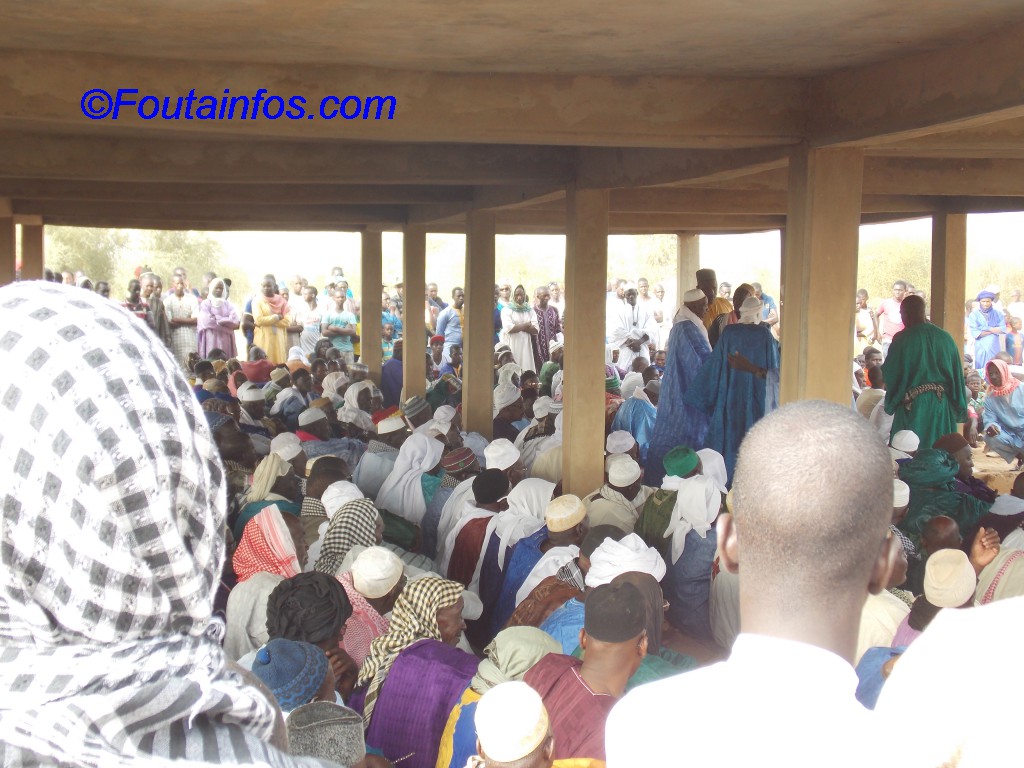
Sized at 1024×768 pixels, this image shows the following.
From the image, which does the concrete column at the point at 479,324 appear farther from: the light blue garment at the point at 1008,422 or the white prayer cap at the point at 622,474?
the light blue garment at the point at 1008,422

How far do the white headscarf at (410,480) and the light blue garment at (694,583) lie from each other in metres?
2.01

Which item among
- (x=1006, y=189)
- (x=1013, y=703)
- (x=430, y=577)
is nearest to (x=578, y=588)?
(x=430, y=577)

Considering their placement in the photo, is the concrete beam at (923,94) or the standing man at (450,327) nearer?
the concrete beam at (923,94)

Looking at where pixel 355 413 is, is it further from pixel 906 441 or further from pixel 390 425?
pixel 906 441

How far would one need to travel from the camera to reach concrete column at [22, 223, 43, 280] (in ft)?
45.9

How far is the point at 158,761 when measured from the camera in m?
1.17

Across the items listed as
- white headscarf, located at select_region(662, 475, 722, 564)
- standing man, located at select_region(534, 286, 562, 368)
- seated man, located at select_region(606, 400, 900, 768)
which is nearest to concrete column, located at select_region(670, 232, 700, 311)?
standing man, located at select_region(534, 286, 562, 368)

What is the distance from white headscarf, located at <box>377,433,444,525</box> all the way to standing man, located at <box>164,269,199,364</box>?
10275 millimetres

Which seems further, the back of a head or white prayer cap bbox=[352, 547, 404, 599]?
white prayer cap bbox=[352, 547, 404, 599]

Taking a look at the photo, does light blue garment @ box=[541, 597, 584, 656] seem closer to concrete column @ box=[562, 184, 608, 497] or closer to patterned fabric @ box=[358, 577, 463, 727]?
patterned fabric @ box=[358, 577, 463, 727]

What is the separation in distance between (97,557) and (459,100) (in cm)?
486

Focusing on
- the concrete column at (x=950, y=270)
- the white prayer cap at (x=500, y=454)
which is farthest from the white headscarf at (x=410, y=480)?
the concrete column at (x=950, y=270)

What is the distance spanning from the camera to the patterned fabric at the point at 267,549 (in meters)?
5.00

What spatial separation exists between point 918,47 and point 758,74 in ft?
3.31
